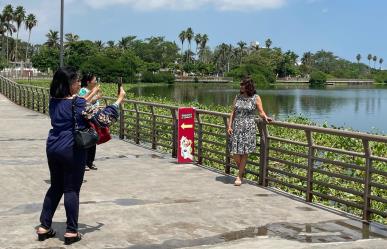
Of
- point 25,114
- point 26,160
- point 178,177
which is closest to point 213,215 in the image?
point 178,177

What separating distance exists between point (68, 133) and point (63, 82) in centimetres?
52

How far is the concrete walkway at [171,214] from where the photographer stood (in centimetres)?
607

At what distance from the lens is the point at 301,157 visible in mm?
11656

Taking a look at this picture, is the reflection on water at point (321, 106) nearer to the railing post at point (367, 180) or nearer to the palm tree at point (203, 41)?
the railing post at point (367, 180)

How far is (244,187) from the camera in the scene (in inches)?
357

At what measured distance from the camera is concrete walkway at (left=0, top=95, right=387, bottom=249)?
6.07 m

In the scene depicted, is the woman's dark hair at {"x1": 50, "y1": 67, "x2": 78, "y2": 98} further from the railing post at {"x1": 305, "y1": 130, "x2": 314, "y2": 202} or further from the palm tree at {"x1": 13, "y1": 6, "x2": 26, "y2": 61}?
the palm tree at {"x1": 13, "y1": 6, "x2": 26, "y2": 61}

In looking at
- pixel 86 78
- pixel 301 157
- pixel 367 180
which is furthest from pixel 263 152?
pixel 86 78

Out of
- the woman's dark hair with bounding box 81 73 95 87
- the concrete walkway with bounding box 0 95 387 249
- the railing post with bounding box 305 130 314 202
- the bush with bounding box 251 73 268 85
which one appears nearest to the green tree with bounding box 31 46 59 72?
the bush with bounding box 251 73 268 85

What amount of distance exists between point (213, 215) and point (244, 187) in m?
1.95

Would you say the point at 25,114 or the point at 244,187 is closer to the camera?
the point at 244,187

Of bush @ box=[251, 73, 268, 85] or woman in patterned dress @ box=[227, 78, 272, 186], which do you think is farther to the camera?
bush @ box=[251, 73, 268, 85]

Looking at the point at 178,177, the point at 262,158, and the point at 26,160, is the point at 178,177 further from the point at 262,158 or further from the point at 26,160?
the point at 26,160

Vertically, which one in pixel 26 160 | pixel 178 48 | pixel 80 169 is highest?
pixel 178 48
